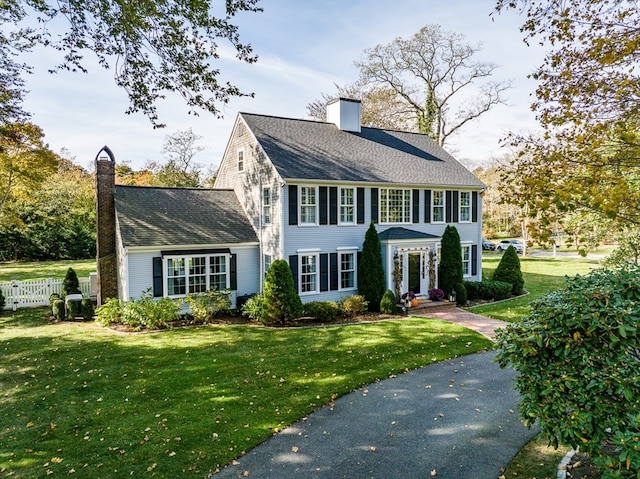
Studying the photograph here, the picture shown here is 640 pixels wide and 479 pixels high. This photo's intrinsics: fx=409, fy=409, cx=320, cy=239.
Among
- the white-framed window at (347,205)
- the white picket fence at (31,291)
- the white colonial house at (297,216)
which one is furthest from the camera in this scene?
the white picket fence at (31,291)

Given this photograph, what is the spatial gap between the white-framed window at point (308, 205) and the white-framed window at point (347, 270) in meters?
2.10

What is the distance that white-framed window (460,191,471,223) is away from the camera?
21281 millimetres

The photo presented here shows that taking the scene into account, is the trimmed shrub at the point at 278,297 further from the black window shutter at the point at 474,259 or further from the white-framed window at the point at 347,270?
the black window shutter at the point at 474,259

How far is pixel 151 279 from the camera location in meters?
16.1

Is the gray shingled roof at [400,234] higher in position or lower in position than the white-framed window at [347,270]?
higher

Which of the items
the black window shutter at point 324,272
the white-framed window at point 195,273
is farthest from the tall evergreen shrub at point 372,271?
the white-framed window at point 195,273

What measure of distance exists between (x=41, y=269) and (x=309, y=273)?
24447mm

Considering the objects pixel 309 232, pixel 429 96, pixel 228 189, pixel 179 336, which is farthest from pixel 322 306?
pixel 429 96

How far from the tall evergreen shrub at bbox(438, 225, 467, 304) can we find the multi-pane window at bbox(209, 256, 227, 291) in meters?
10.1

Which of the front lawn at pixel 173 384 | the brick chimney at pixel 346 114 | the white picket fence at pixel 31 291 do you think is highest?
the brick chimney at pixel 346 114

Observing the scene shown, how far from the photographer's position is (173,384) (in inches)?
368

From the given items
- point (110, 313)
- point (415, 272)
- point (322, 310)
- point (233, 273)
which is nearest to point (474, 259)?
point (415, 272)

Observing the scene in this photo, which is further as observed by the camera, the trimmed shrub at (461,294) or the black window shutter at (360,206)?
the trimmed shrub at (461,294)

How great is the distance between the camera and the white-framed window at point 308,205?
56.2 ft
